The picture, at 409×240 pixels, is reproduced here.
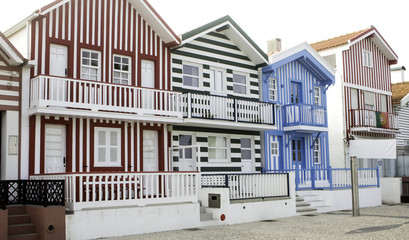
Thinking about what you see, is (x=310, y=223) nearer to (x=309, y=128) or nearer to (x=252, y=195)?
(x=252, y=195)

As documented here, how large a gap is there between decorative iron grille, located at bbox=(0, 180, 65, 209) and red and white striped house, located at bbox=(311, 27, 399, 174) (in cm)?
1811

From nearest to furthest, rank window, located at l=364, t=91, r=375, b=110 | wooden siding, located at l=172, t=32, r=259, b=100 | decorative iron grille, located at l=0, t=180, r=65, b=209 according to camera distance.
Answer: decorative iron grille, located at l=0, t=180, r=65, b=209 < wooden siding, located at l=172, t=32, r=259, b=100 < window, located at l=364, t=91, r=375, b=110

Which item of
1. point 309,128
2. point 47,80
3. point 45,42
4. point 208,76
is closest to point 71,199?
point 47,80

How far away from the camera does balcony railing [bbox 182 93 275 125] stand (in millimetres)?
19078

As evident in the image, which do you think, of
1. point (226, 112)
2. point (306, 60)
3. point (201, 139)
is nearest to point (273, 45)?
point (306, 60)

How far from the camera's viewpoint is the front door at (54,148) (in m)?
16.0

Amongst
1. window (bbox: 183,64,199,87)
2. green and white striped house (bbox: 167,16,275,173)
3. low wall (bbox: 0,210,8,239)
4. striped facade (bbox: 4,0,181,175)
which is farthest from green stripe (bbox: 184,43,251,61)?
low wall (bbox: 0,210,8,239)

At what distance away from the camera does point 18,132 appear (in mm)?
15219

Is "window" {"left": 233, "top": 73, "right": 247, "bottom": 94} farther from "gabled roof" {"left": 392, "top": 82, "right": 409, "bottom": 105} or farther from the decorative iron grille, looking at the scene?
"gabled roof" {"left": 392, "top": 82, "right": 409, "bottom": 105}

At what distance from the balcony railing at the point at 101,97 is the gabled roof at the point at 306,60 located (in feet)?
20.5

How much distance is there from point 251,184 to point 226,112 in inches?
133

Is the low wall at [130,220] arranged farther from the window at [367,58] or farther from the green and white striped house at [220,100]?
the window at [367,58]

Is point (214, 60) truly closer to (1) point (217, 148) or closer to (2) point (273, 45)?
(1) point (217, 148)

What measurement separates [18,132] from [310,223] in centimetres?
976
